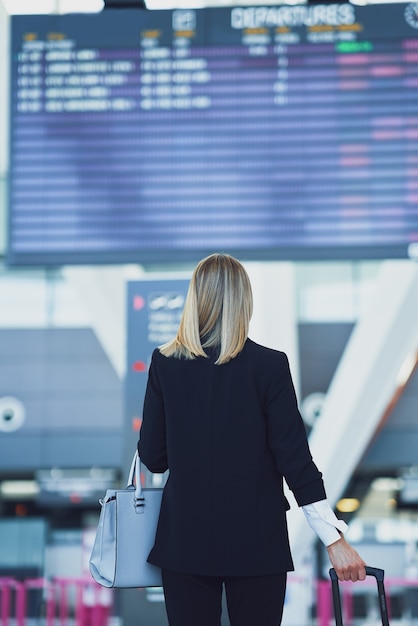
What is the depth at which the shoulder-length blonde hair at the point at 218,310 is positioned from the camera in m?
2.29

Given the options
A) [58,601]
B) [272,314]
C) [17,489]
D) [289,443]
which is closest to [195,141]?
[272,314]

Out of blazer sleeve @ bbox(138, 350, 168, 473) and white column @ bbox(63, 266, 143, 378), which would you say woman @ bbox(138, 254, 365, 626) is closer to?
blazer sleeve @ bbox(138, 350, 168, 473)

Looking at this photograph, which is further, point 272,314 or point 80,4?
point 272,314

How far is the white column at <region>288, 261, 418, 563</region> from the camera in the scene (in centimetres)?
779

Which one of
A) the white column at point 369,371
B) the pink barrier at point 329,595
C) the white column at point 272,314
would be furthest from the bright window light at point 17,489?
the white column at point 272,314

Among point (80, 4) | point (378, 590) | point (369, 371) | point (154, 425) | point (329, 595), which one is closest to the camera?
point (378, 590)

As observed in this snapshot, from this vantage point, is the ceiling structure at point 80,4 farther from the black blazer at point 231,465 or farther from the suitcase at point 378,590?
the suitcase at point 378,590

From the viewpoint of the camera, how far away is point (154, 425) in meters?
2.41

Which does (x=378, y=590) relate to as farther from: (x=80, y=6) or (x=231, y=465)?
(x=80, y=6)

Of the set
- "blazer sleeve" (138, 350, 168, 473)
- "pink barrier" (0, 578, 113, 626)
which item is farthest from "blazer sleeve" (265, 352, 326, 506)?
"pink barrier" (0, 578, 113, 626)

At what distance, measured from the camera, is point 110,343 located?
8648 mm

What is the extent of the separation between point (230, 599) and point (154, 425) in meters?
0.45

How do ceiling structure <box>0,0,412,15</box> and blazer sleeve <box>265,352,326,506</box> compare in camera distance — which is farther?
ceiling structure <box>0,0,412,15</box>

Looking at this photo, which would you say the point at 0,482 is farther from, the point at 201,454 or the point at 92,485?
the point at 201,454
